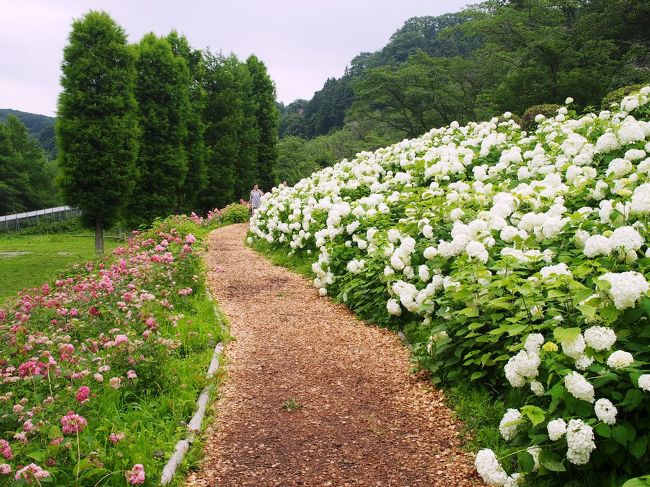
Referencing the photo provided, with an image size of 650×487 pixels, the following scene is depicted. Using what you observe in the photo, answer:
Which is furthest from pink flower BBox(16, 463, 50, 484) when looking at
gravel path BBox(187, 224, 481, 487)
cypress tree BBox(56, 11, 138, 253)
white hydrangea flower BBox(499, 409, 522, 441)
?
cypress tree BBox(56, 11, 138, 253)

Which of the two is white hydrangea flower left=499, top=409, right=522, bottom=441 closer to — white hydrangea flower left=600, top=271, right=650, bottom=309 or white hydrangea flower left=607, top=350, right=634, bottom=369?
white hydrangea flower left=607, top=350, right=634, bottom=369

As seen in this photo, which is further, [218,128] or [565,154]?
[218,128]

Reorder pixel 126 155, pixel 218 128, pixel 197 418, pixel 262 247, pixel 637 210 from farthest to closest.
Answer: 1. pixel 218 128
2. pixel 126 155
3. pixel 262 247
4. pixel 197 418
5. pixel 637 210

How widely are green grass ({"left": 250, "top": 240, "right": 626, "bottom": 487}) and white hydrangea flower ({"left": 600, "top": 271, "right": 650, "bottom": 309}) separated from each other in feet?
2.71

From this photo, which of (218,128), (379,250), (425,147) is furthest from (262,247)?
(218,128)

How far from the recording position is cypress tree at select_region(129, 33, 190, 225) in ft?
63.8

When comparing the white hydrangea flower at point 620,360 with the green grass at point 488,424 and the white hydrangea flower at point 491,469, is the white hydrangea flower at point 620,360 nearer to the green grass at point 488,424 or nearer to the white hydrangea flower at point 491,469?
the green grass at point 488,424

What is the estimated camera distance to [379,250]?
5.77 meters

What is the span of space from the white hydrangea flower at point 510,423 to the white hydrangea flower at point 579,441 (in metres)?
0.27

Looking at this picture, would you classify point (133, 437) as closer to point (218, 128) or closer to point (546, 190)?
point (546, 190)

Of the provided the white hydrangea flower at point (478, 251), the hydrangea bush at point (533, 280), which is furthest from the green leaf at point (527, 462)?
the white hydrangea flower at point (478, 251)

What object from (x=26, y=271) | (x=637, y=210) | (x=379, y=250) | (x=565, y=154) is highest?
(x=565, y=154)

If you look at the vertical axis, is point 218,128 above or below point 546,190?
above

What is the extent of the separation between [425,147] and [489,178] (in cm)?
361
